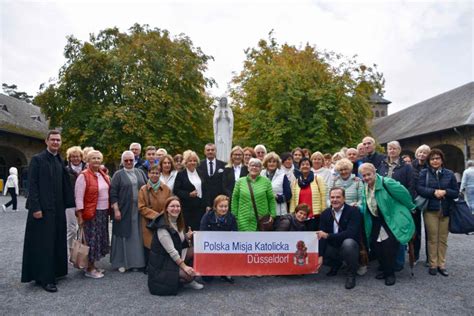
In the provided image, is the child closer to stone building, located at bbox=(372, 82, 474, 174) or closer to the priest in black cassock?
the priest in black cassock

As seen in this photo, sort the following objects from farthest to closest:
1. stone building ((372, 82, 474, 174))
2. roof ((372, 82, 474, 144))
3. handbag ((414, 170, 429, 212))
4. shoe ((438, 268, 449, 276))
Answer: roof ((372, 82, 474, 144)) → stone building ((372, 82, 474, 174)) → handbag ((414, 170, 429, 212)) → shoe ((438, 268, 449, 276))

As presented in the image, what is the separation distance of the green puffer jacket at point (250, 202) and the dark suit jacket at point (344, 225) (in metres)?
0.81

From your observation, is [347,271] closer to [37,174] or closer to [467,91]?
[37,174]

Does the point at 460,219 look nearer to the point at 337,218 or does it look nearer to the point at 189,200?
the point at 337,218

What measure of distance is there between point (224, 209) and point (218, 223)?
228 mm

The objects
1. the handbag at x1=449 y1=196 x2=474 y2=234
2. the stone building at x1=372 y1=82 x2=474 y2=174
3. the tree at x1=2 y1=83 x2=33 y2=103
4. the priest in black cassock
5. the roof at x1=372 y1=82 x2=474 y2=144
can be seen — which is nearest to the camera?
the priest in black cassock

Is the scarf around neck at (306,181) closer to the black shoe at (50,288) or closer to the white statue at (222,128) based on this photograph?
the black shoe at (50,288)

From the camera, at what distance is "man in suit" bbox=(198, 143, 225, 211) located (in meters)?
6.85

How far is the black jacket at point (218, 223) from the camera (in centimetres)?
573

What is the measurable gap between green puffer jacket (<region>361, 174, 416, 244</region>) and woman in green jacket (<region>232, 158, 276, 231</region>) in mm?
1561

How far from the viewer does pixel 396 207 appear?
5.79 metres

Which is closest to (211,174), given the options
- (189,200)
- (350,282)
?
(189,200)

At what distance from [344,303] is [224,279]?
1.79m

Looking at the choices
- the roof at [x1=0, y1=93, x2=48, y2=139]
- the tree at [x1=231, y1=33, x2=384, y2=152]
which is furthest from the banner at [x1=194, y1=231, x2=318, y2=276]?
the roof at [x1=0, y1=93, x2=48, y2=139]
